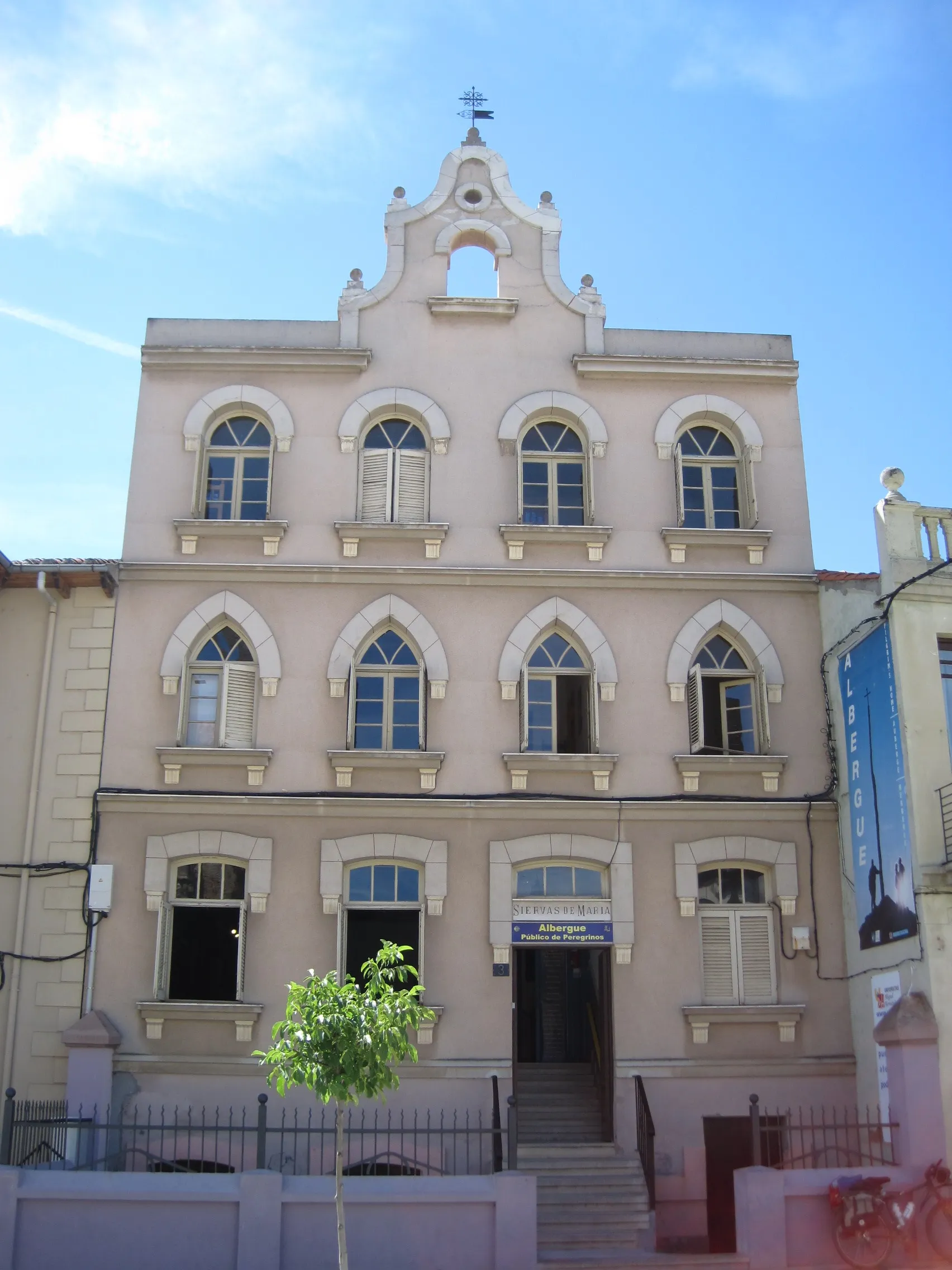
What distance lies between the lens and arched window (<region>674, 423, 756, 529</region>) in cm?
1845

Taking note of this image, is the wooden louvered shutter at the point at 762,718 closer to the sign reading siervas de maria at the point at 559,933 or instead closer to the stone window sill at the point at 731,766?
the stone window sill at the point at 731,766

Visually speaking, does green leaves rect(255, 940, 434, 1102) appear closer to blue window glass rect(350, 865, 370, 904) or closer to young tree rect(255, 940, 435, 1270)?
young tree rect(255, 940, 435, 1270)

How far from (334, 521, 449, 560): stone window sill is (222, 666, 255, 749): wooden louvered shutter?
214cm

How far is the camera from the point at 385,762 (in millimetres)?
16828

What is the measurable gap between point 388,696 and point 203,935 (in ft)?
12.6

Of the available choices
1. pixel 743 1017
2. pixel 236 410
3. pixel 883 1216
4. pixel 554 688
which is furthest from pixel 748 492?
pixel 883 1216

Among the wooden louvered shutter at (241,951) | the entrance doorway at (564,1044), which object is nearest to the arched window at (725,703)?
the entrance doorway at (564,1044)

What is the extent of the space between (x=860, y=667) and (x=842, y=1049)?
4.78 metres

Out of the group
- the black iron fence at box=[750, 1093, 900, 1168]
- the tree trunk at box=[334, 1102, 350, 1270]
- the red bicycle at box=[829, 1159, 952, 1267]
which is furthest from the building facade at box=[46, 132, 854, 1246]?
the tree trunk at box=[334, 1102, 350, 1270]

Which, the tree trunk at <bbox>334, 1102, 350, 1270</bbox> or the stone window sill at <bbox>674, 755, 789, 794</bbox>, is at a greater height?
the stone window sill at <bbox>674, 755, 789, 794</bbox>

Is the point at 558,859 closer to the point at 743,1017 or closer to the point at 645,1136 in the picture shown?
the point at 743,1017

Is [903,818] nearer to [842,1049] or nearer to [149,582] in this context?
[842,1049]

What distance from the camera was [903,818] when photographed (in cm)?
1520

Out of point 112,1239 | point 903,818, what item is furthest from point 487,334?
point 112,1239
